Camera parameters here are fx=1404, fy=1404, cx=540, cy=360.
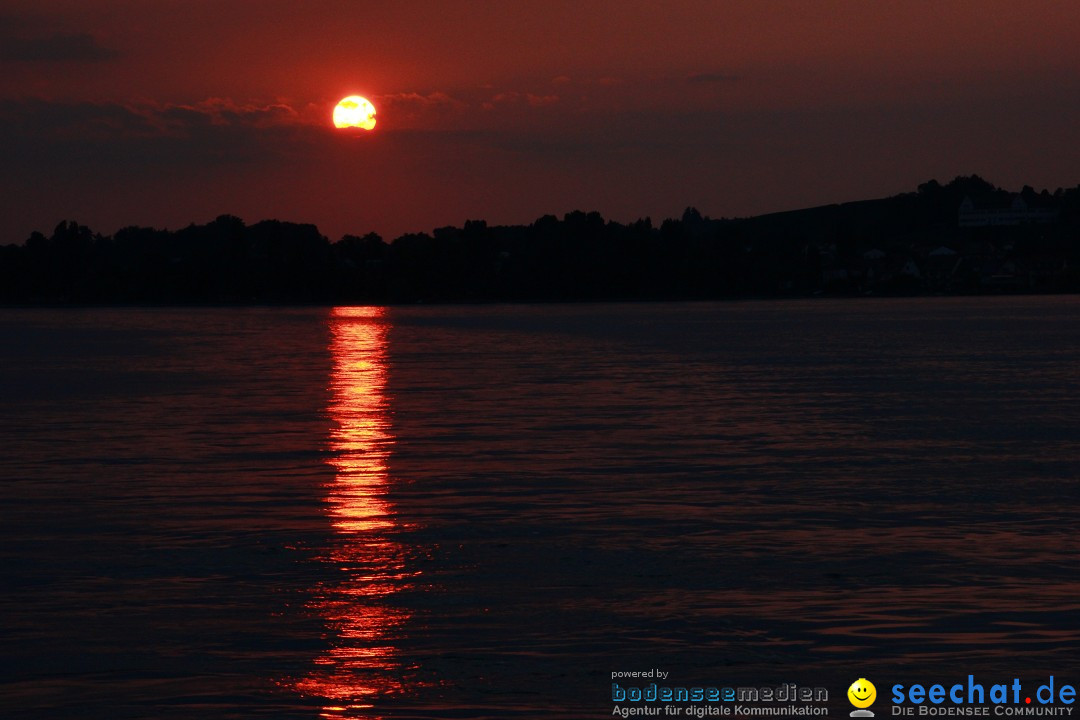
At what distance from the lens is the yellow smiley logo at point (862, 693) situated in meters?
10.6

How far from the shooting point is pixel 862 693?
10.8 m

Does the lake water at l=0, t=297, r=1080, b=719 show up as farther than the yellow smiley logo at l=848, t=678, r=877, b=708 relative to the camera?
Yes

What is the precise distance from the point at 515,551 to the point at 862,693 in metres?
6.45

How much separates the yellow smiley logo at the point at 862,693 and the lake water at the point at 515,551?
→ 16cm

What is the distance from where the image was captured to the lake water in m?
11.5

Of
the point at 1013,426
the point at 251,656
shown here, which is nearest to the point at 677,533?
the point at 251,656

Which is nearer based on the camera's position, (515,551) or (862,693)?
(862,693)

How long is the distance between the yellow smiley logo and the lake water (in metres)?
0.16

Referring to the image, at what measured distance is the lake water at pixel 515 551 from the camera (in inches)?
453

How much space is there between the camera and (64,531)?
18234mm

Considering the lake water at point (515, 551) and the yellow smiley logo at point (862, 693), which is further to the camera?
the lake water at point (515, 551)

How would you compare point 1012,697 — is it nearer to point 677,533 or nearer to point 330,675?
point 330,675

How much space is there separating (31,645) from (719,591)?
21.6 ft

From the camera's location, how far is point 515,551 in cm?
1662
